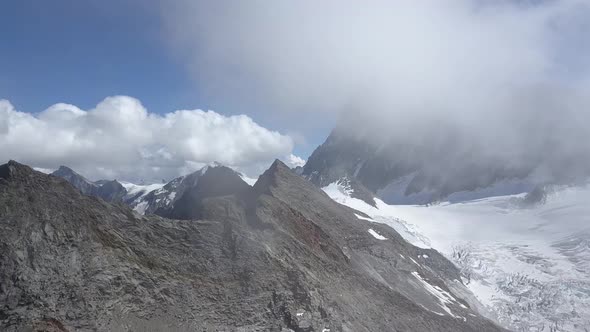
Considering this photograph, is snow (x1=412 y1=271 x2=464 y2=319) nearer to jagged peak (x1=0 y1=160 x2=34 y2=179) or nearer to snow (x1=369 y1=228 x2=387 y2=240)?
snow (x1=369 y1=228 x2=387 y2=240)

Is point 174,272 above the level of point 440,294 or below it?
below

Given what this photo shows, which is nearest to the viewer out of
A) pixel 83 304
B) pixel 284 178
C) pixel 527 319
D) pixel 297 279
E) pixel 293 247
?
pixel 83 304

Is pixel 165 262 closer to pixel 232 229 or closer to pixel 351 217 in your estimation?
pixel 232 229

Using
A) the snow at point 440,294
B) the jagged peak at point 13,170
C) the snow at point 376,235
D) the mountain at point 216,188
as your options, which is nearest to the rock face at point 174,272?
the jagged peak at point 13,170

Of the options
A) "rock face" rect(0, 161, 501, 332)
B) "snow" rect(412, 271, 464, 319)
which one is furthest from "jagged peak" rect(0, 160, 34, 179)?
"snow" rect(412, 271, 464, 319)

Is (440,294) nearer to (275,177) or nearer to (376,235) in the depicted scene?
(376,235)

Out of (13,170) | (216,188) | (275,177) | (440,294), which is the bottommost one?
(13,170)

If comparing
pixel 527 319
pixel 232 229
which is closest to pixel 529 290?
pixel 527 319

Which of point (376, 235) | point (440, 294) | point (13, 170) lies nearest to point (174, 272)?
point (13, 170)

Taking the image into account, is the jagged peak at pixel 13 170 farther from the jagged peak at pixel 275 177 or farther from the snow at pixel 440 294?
the snow at pixel 440 294
